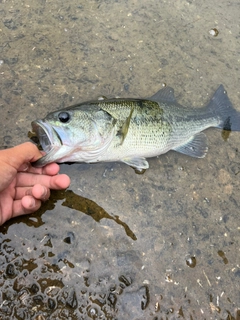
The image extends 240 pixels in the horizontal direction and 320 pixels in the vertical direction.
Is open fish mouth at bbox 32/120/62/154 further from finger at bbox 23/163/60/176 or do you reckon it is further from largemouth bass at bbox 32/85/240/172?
finger at bbox 23/163/60/176

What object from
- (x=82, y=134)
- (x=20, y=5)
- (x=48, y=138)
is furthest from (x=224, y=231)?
(x=20, y=5)

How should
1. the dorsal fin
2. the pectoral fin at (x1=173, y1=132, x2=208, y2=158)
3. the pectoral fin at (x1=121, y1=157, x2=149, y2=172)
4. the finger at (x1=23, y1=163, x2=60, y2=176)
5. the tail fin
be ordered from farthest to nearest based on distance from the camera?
the tail fin → the dorsal fin → the pectoral fin at (x1=173, y1=132, x2=208, y2=158) → the pectoral fin at (x1=121, y1=157, x2=149, y2=172) → the finger at (x1=23, y1=163, x2=60, y2=176)

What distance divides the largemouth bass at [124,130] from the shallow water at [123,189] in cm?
18

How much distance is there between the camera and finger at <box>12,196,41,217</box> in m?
2.90

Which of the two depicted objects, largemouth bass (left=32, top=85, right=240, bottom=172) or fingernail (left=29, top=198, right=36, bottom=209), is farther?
largemouth bass (left=32, top=85, right=240, bottom=172)

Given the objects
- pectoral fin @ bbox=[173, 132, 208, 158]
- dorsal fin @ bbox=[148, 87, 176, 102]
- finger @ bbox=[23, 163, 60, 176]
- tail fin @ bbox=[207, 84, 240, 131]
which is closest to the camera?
finger @ bbox=[23, 163, 60, 176]

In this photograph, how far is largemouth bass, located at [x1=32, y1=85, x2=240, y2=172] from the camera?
10.4ft

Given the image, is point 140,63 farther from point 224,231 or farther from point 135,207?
point 224,231

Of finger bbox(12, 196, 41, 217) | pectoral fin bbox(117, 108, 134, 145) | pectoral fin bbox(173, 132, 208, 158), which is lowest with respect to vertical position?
finger bbox(12, 196, 41, 217)

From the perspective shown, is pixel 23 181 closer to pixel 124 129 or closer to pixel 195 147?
pixel 124 129

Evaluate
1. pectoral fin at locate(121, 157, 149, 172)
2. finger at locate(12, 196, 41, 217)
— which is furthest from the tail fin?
finger at locate(12, 196, 41, 217)

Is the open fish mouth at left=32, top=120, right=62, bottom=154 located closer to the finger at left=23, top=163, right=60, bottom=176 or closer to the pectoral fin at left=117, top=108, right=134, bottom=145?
the finger at left=23, top=163, right=60, bottom=176

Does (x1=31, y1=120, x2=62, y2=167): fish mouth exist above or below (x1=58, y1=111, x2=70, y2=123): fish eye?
below

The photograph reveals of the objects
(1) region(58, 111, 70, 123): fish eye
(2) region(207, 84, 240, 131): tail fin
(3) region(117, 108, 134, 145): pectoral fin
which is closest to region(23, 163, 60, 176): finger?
(1) region(58, 111, 70, 123): fish eye
